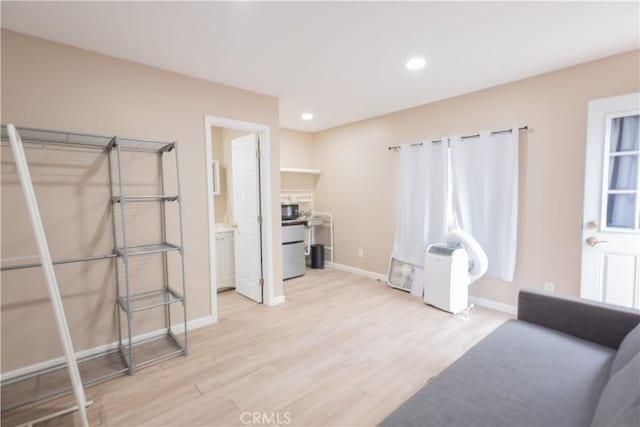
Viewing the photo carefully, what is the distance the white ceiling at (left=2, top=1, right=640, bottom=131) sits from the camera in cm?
186

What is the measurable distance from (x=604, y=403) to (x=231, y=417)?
179cm

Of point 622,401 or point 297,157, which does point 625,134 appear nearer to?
point 622,401

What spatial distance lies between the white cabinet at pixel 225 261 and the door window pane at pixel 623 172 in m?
4.07

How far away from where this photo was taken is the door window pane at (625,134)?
2367mm

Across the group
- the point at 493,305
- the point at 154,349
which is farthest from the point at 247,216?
the point at 493,305

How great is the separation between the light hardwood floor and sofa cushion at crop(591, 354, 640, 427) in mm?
1081

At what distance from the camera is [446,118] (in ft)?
11.9

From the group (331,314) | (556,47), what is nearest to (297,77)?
(556,47)

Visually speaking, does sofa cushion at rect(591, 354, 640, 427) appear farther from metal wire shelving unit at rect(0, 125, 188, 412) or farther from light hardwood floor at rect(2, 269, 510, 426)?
metal wire shelving unit at rect(0, 125, 188, 412)

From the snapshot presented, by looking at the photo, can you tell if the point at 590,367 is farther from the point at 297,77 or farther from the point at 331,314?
the point at 297,77

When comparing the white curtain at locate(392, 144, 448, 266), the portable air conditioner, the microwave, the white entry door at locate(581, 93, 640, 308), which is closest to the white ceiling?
the white entry door at locate(581, 93, 640, 308)

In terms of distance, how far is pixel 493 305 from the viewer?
11.0 ft

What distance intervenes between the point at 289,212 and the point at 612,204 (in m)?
3.77

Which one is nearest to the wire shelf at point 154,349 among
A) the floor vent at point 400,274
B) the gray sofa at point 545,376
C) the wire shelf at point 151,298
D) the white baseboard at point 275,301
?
the wire shelf at point 151,298
